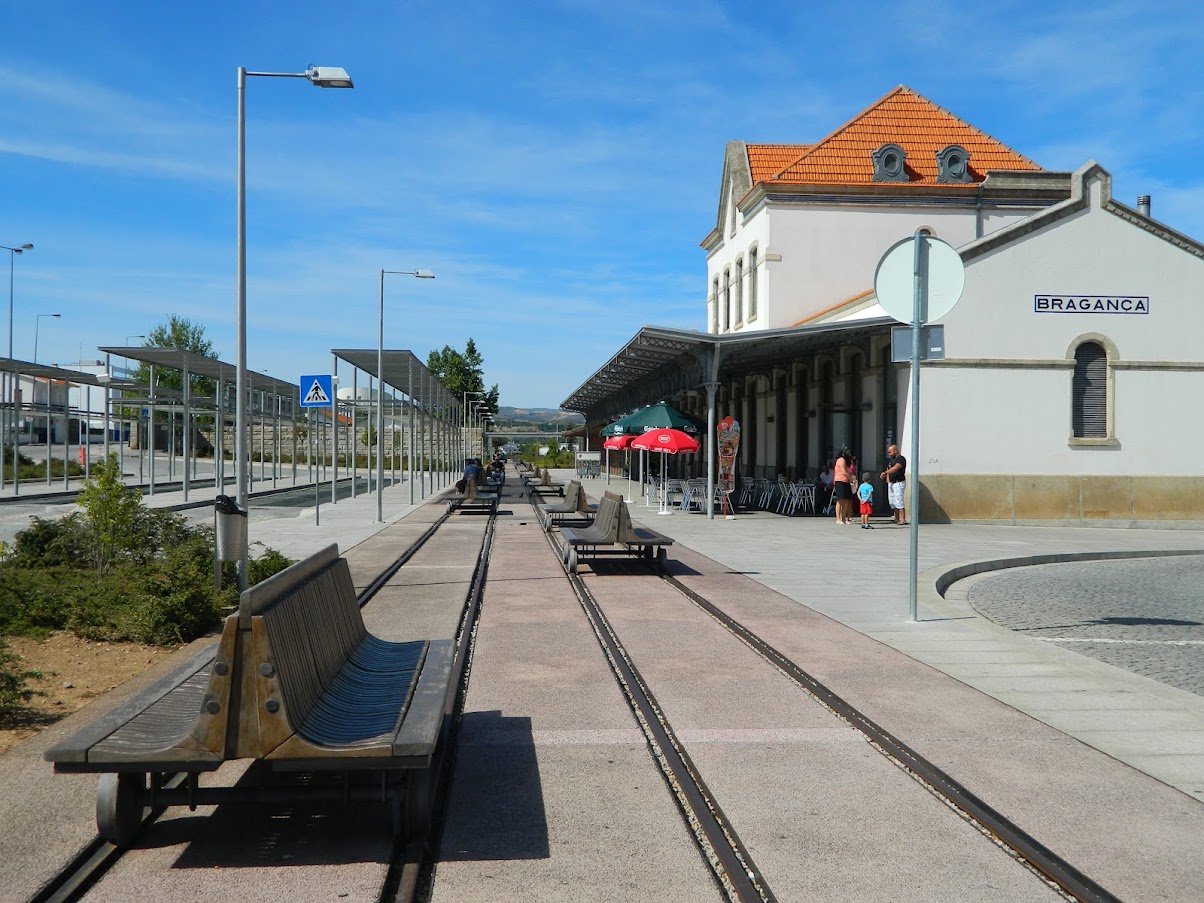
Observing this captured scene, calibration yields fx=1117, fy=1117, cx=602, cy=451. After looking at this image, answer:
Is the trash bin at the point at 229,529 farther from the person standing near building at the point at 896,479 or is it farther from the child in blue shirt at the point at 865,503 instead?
the person standing near building at the point at 896,479

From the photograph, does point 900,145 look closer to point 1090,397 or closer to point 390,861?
point 1090,397

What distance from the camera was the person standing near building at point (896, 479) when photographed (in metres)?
23.9

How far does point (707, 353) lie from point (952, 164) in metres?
15.8

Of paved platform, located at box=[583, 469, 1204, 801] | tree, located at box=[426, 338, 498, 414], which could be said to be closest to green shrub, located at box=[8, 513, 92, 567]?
paved platform, located at box=[583, 469, 1204, 801]

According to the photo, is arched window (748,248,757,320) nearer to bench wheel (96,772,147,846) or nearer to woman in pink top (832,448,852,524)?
woman in pink top (832,448,852,524)

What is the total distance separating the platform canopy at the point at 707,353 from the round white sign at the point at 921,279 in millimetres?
12473

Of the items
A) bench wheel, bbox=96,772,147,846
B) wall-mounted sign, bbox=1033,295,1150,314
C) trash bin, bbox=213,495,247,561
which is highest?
wall-mounted sign, bbox=1033,295,1150,314

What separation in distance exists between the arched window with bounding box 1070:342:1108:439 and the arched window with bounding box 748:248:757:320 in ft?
46.7

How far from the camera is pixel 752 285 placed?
38.6m

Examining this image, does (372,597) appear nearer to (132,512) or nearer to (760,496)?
(132,512)

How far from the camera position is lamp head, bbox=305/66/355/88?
12.9 m

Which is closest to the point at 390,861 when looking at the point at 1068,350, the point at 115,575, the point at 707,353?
the point at 115,575

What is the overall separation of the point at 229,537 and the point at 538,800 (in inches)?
213

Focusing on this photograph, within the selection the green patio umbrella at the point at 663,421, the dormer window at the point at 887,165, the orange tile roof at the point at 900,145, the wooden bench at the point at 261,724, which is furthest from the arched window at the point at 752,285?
the wooden bench at the point at 261,724
